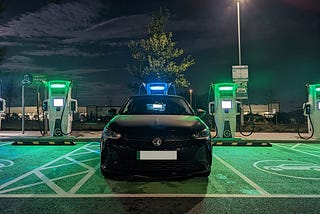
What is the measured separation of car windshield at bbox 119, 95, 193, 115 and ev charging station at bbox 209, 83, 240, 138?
4.65 m

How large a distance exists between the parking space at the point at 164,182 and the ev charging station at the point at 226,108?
2.63 metres

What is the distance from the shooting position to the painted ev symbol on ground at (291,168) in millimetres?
5730

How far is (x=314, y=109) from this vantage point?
11523 mm

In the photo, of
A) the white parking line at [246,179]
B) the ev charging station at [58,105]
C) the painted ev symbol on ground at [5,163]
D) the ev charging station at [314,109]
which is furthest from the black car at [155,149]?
the ev charging station at [314,109]

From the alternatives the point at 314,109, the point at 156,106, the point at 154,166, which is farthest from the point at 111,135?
the point at 314,109

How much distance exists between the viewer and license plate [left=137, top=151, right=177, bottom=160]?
438 centimetres

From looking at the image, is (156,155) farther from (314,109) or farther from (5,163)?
(314,109)

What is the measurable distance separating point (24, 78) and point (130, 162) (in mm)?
10338

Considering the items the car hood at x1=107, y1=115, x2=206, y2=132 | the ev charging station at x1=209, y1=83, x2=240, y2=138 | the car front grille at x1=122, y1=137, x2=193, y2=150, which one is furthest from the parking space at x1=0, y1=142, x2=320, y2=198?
the ev charging station at x1=209, y1=83, x2=240, y2=138

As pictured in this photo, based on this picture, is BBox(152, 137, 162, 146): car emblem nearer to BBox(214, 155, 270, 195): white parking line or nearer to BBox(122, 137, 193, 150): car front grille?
BBox(122, 137, 193, 150): car front grille

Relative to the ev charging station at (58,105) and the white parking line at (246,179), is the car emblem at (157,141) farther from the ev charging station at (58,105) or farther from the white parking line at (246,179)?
the ev charging station at (58,105)

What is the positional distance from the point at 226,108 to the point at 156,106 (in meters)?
5.18

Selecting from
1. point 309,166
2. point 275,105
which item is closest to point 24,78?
point 309,166

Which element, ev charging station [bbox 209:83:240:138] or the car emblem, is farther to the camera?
ev charging station [bbox 209:83:240:138]
